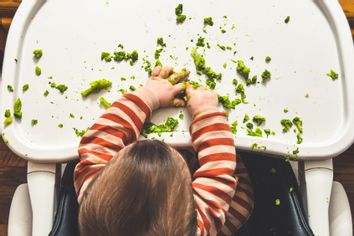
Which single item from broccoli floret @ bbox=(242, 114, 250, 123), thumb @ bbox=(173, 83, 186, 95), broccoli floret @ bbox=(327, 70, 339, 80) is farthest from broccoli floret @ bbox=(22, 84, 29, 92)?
broccoli floret @ bbox=(327, 70, 339, 80)

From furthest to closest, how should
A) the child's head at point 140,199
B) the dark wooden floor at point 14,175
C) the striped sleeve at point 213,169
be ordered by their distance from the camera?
the dark wooden floor at point 14,175, the striped sleeve at point 213,169, the child's head at point 140,199

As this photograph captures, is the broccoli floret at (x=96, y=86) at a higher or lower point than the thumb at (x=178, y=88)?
lower

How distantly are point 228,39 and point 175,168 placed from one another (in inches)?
10.4

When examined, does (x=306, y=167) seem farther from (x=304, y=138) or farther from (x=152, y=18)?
(x=152, y=18)

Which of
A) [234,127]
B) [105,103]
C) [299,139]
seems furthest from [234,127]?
[105,103]

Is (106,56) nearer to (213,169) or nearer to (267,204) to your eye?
(213,169)

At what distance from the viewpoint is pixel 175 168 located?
0.59 metres

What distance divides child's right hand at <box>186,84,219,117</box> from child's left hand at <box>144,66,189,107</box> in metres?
0.01

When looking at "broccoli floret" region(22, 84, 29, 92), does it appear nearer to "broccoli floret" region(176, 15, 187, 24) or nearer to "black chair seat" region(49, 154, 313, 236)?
"black chair seat" region(49, 154, 313, 236)

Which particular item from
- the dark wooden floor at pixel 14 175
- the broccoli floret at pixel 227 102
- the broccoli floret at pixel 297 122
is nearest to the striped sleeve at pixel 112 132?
the broccoli floret at pixel 227 102

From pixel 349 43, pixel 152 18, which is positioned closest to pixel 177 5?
pixel 152 18

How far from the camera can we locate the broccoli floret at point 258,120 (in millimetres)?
723

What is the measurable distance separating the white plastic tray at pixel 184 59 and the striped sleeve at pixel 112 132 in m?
0.03

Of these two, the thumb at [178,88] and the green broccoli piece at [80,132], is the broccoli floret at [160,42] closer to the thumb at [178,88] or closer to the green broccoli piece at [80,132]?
the thumb at [178,88]
